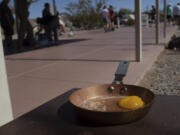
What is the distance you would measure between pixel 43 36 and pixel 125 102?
35.2ft

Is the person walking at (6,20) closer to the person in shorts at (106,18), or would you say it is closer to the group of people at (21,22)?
the group of people at (21,22)

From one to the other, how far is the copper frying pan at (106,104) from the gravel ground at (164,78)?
8.07 feet

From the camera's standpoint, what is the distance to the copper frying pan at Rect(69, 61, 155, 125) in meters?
0.91

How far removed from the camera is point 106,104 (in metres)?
1.10

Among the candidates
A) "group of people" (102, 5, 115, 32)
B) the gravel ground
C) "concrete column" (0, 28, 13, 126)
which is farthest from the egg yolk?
"group of people" (102, 5, 115, 32)

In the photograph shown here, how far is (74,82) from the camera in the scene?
11.7 feet

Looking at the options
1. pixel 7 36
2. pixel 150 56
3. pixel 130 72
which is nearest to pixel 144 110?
pixel 130 72

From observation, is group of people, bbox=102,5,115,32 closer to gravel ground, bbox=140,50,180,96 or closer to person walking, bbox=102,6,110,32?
person walking, bbox=102,6,110,32

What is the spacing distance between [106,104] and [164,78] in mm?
3503

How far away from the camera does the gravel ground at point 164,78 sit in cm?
367

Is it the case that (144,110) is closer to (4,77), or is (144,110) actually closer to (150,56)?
(4,77)

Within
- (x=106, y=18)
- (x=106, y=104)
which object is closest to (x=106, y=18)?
(x=106, y=18)

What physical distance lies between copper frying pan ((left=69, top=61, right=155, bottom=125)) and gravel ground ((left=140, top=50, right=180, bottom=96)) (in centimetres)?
246

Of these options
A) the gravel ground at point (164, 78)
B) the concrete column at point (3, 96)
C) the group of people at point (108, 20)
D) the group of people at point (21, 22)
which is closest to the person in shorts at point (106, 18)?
the group of people at point (108, 20)
